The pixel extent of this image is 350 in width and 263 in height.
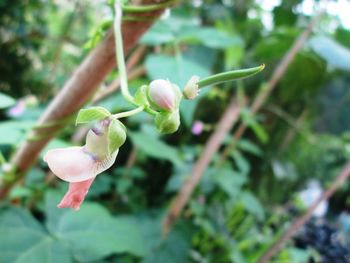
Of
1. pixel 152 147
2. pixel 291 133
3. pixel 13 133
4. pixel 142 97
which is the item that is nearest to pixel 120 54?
pixel 142 97

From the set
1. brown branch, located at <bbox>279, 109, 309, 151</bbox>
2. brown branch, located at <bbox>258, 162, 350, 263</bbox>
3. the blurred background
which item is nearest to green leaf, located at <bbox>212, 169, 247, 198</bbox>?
the blurred background

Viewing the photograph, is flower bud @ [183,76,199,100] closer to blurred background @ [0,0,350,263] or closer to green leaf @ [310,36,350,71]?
blurred background @ [0,0,350,263]

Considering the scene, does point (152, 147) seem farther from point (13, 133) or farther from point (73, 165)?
point (73, 165)

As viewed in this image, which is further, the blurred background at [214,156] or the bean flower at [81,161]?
the blurred background at [214,156]

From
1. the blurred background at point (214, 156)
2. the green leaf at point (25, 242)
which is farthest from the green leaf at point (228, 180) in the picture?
the green leaf at point (25, 242)

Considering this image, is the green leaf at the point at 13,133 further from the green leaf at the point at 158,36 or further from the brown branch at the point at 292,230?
the brown branch at the point at 292,230

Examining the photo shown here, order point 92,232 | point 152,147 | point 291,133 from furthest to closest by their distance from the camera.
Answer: point 291,133, point 152,147, point 92,232
